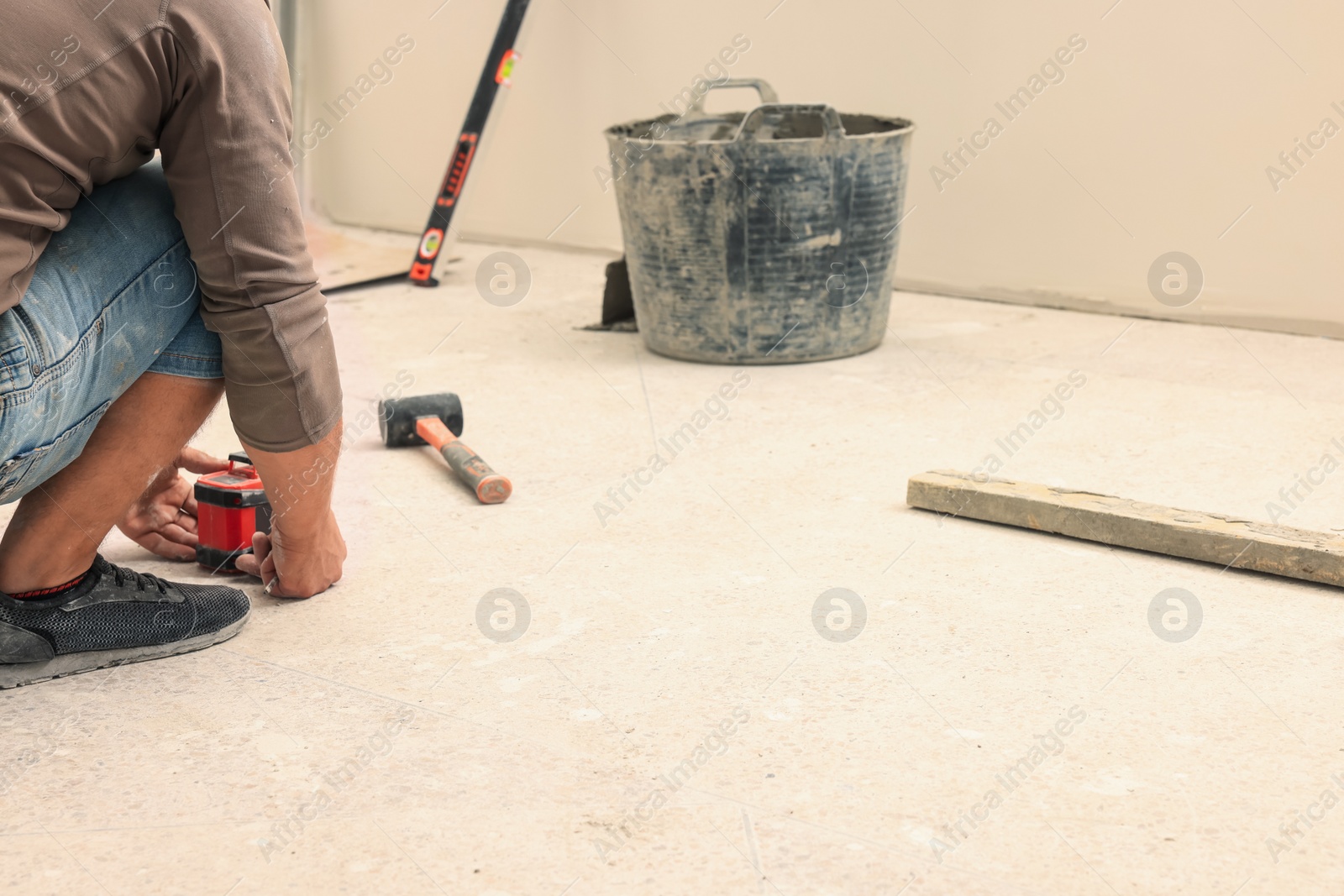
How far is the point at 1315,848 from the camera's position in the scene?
1.17 metres

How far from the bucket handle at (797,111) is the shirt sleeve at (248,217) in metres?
1.70

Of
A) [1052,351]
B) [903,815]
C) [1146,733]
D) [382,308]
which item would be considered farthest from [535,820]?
[382,308]

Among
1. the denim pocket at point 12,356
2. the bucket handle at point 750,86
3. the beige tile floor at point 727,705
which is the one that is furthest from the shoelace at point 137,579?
the bucket handle at point 750,86

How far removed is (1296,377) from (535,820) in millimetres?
2349

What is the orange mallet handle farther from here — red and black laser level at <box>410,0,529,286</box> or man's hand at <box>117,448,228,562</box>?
red and black laser level at <box>410,0,529,286</box>

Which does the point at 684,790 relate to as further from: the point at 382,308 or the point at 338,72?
the point at 338,72

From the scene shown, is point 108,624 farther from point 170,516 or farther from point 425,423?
point 425,423

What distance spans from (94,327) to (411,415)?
114 cm

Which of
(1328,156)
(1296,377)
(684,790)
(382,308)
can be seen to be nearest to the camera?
(684,790)

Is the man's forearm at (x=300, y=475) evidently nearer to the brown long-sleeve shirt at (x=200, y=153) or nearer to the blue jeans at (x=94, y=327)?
the brown long-sleeve shirt at (x=200, y=153)

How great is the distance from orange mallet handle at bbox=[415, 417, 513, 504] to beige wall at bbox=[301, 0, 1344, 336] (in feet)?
6.38

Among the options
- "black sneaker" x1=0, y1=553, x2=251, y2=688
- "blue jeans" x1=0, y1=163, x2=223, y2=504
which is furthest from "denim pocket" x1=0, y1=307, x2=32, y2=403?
"black sneaker" x1=0, y1=553, x2=251, y2=688

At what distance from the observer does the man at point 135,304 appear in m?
1.16

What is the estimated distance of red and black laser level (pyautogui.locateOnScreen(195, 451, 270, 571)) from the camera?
178 centimetres
